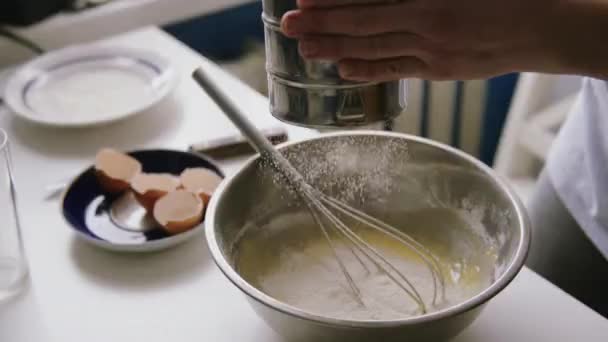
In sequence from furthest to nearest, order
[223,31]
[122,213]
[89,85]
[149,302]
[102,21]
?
[223,31] < [102,21] < [89,85] < [122,213] < [149,302]

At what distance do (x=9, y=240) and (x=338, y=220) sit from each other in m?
0.29

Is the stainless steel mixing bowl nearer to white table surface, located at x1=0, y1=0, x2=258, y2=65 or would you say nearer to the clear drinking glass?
the clear drinking glass

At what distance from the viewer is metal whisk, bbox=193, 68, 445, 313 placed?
0.61m

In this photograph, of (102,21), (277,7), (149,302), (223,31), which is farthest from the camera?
(223,31)

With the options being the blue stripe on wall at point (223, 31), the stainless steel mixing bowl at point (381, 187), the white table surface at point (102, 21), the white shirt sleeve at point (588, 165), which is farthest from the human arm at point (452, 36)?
the blue stripe on wall at point (223, 31)

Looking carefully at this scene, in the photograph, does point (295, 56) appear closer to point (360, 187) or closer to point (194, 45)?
point (360, 187)

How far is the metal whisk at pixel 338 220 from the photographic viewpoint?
2.01 ft

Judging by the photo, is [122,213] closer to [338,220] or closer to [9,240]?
[9,240]

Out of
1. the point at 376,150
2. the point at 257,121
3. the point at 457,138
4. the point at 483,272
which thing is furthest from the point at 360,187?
the point at 457,138

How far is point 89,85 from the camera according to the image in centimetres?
98

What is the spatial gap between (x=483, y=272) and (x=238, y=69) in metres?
0.92

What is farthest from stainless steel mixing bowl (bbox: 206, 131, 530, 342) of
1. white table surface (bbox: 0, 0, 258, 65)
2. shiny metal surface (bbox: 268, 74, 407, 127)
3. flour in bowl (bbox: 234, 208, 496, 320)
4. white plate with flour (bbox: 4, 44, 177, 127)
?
white table surface (bbox: 0, 0, 258, 65)

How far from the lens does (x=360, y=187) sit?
680 mm

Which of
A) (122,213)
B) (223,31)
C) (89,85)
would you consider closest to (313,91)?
(122,213)
